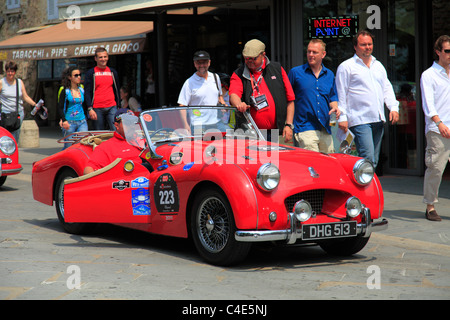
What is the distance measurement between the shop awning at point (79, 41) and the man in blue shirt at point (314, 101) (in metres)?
9.31

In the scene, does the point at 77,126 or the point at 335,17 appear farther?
the point at 335,17

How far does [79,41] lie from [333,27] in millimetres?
8475

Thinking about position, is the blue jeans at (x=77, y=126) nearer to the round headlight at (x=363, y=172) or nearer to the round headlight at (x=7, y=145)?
the round headlight at (x=7, y=145)

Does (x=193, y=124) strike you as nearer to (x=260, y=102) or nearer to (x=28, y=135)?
(x=260, y=102)

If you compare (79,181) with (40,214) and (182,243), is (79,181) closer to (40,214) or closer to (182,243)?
(182,243)

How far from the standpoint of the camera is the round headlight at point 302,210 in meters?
5.51

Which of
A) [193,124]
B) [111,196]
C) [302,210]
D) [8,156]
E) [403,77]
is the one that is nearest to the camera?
[302,210]

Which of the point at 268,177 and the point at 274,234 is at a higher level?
the point at 268,177

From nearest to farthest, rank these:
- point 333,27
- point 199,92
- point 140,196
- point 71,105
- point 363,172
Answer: point 363,172, point 140,196, point 199,92, point 71,105, point 333,27

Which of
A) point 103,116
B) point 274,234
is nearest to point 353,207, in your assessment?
point 274,234

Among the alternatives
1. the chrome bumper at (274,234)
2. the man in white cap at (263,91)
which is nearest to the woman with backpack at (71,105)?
the man in white cap at (263,91)

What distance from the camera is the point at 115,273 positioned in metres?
5.45

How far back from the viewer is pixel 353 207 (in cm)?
579

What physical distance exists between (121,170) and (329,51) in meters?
6.12
